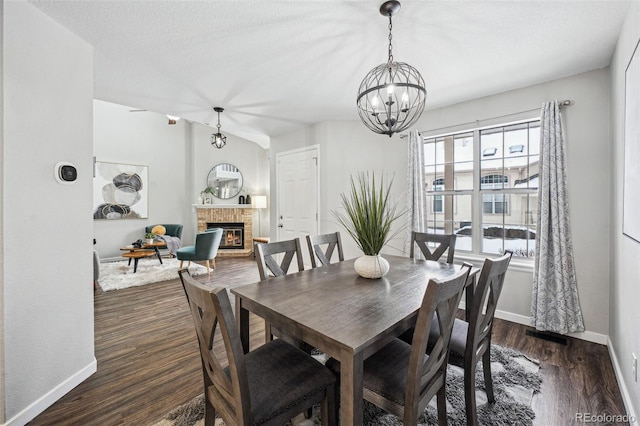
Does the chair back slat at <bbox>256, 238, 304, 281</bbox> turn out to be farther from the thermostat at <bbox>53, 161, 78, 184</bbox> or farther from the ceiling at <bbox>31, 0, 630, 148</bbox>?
the ceiling at <bbox>31, 0, 630, 148</bbox>

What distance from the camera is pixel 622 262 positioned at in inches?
77.6

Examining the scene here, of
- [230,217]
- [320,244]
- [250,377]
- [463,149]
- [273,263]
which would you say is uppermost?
[463,149]

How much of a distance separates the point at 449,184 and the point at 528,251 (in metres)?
1.14

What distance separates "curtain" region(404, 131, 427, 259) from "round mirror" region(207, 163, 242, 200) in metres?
5.57

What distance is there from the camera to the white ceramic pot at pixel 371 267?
194 cm

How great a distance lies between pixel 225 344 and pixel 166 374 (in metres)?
1.56

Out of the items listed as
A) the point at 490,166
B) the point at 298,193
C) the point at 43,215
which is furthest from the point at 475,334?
the point at 298,193

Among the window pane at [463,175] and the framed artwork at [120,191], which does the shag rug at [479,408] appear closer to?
the window pane at [463,175]

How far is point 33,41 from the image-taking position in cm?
173

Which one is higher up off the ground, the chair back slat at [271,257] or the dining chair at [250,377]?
the chair back slat at [271,257]

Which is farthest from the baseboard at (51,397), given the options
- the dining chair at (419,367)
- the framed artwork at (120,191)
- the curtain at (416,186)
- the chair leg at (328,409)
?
the framed artwork at (120,191)

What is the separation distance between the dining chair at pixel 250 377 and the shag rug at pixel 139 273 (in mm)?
3945

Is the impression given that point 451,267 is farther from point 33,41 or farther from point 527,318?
point 33,41

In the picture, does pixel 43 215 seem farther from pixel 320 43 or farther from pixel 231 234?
pixel 231 234
